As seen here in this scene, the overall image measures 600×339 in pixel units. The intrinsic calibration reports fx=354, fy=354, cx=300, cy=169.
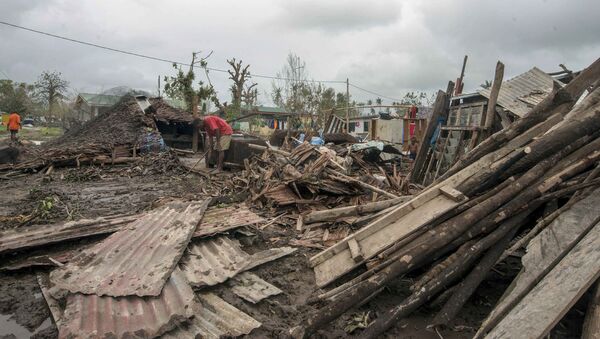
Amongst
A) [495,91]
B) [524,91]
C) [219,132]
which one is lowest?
[219,132]

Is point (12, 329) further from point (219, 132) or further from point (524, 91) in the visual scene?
point (524, 91)

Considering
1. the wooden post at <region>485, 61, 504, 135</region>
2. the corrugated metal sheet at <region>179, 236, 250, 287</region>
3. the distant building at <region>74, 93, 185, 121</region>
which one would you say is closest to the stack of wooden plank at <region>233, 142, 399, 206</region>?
the corrugated metal sheet at <region>179, 236, 250, 287</region>

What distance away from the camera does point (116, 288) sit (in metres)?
3.12

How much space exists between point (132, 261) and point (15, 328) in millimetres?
1040

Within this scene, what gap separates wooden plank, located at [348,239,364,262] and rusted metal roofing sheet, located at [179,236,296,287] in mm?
1142

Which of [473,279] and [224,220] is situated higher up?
[473,279]

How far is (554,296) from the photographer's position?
2164mm

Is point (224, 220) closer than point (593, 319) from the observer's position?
No

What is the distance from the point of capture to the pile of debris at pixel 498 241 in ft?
7.72

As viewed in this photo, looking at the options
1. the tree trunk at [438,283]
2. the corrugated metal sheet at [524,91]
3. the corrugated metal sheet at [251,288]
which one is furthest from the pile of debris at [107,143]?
the tree trunk at [438,283]

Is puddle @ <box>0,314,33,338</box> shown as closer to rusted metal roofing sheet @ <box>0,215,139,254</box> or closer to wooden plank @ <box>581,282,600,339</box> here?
rusted metal roofing sheet @ <box>0,215,139,254</box>

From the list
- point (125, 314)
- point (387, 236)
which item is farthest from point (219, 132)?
point (125, 314)

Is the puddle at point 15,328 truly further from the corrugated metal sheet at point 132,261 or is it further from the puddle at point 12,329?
the corrugated metal sheet at point 132,261

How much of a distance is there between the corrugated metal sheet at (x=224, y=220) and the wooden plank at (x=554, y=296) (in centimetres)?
358
